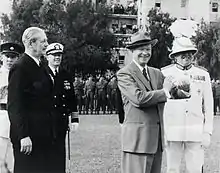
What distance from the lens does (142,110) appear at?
17.8ft

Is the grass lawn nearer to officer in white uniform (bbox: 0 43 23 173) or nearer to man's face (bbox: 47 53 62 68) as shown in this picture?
officer in white uniform (bbox: 0 43 23 173)

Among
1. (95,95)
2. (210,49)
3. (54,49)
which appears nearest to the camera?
(54,49)

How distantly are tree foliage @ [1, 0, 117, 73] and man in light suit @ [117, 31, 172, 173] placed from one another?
23.8 m

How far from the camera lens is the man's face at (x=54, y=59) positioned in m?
6.80

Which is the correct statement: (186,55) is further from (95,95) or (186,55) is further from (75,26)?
(75,26)

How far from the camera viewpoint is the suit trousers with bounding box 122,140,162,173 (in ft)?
17.7

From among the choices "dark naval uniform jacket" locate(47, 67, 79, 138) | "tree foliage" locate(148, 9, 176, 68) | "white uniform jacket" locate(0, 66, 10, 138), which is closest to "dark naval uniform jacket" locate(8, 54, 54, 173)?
"dark naval uniform jacket" locate(47, 67, 79, 138)

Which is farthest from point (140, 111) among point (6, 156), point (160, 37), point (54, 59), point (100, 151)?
point (160, 37)

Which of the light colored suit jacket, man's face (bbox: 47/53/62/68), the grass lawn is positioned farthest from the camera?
the grass lawn

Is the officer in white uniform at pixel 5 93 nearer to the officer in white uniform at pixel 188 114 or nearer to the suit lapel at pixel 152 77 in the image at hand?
the officer in white uniform at pixel 188 114

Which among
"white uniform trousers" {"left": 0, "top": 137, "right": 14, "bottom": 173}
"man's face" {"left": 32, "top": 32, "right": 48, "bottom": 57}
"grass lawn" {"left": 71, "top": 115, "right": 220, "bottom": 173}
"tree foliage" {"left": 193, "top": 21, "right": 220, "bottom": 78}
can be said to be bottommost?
"grass lawn" {"left": 71, "top": 115, "right": 220, "bottom": 173}

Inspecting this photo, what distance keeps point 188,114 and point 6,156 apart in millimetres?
2487

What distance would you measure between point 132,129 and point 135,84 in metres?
0.40

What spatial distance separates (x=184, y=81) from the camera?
6.36 m
